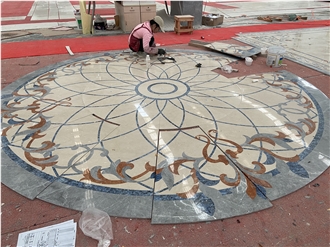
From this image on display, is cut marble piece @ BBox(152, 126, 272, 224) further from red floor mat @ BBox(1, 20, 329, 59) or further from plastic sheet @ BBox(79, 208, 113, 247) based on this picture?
red floor mat @ BBox(1, 20, 329, 59)

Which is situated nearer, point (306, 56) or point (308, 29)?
point (306, 56)

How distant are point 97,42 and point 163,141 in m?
4.36

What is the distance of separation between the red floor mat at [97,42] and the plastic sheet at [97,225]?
426 cm

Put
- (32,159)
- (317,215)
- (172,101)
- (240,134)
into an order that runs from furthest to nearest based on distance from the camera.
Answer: (172,101) → (240,134) → (32,159) → (317,215)

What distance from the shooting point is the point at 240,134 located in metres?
2.44

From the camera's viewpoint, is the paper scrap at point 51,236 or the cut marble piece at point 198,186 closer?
the paper scrap at point 51,236

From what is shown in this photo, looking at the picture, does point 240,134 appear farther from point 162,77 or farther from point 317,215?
point 162,77

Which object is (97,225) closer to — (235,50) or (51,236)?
(51,236)

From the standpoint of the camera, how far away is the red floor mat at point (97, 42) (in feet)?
16.3

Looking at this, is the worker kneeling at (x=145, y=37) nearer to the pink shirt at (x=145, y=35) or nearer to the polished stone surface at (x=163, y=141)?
the pink shirt at (x=145, y=35)

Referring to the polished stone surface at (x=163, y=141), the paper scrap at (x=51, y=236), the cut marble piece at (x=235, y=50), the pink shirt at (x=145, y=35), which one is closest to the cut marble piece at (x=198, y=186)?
the polished stone surface at (x=163, y=141)

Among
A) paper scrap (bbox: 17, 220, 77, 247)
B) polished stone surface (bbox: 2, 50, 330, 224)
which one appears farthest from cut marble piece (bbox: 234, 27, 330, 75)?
paper scrap (bbox: 17, 220, 77, 247)

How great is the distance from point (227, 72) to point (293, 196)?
2634mm

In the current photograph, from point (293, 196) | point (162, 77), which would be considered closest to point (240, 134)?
point (293, 196)
